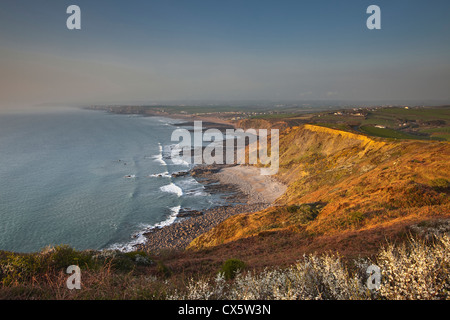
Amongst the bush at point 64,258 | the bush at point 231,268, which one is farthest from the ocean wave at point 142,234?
the bush at point 231,268

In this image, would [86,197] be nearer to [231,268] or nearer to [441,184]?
[231,268]

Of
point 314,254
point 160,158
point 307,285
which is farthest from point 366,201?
point 160,158

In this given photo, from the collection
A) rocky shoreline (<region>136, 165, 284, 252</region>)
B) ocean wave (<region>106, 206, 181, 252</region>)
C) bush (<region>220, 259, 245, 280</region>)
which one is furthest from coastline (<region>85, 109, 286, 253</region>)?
bush (<region>220, 259, 245, 280</region>)

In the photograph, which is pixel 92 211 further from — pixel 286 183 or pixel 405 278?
pixel 405 278

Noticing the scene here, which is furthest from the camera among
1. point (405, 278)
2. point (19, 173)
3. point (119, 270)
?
point (19, 173)

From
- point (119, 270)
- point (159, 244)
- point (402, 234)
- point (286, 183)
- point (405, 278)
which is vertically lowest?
point (159, 244)
